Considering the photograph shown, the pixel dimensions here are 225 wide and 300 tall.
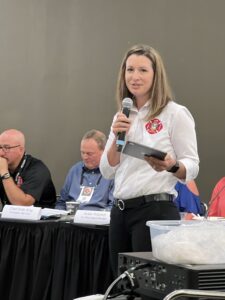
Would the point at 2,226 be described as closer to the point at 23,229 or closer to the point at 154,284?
the point at 23,229

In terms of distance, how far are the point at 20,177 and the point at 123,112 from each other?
1943 millimetres

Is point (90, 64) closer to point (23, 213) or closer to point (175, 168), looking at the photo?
point (23, 213)

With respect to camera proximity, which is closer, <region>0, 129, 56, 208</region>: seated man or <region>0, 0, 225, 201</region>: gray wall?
<region>0, 129, 56, 208</region>: seated man

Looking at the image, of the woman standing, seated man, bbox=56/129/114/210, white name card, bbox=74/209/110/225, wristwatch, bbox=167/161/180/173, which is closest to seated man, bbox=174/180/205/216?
seated man, bbox=56/129/114/210

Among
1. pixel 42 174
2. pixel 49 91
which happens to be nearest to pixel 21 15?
pixel 49 91

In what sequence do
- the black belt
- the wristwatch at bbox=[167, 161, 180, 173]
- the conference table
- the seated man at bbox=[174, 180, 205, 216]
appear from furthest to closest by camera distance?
the seated man at bbox=[174, 180, 205, 216]
the conference table
the black belt
the wristwatch at bbox=[167, 161, 180, 173]

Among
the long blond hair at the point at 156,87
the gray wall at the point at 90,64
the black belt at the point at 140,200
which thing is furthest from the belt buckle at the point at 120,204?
the gray wall at the point at 90,64

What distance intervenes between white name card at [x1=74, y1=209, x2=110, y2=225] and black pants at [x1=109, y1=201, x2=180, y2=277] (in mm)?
664

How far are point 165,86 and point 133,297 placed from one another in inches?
37.4

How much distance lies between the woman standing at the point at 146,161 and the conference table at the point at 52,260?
0.68 m

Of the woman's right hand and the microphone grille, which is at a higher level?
the microphone grille

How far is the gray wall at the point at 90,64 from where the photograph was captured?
4.32 m

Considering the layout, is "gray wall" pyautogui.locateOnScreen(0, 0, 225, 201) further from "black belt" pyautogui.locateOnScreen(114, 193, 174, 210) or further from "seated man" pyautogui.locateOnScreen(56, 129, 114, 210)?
"black belt" pyautogui.locateOnScreen(114, 193, 174, 210)

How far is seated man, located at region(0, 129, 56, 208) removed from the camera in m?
3.48
